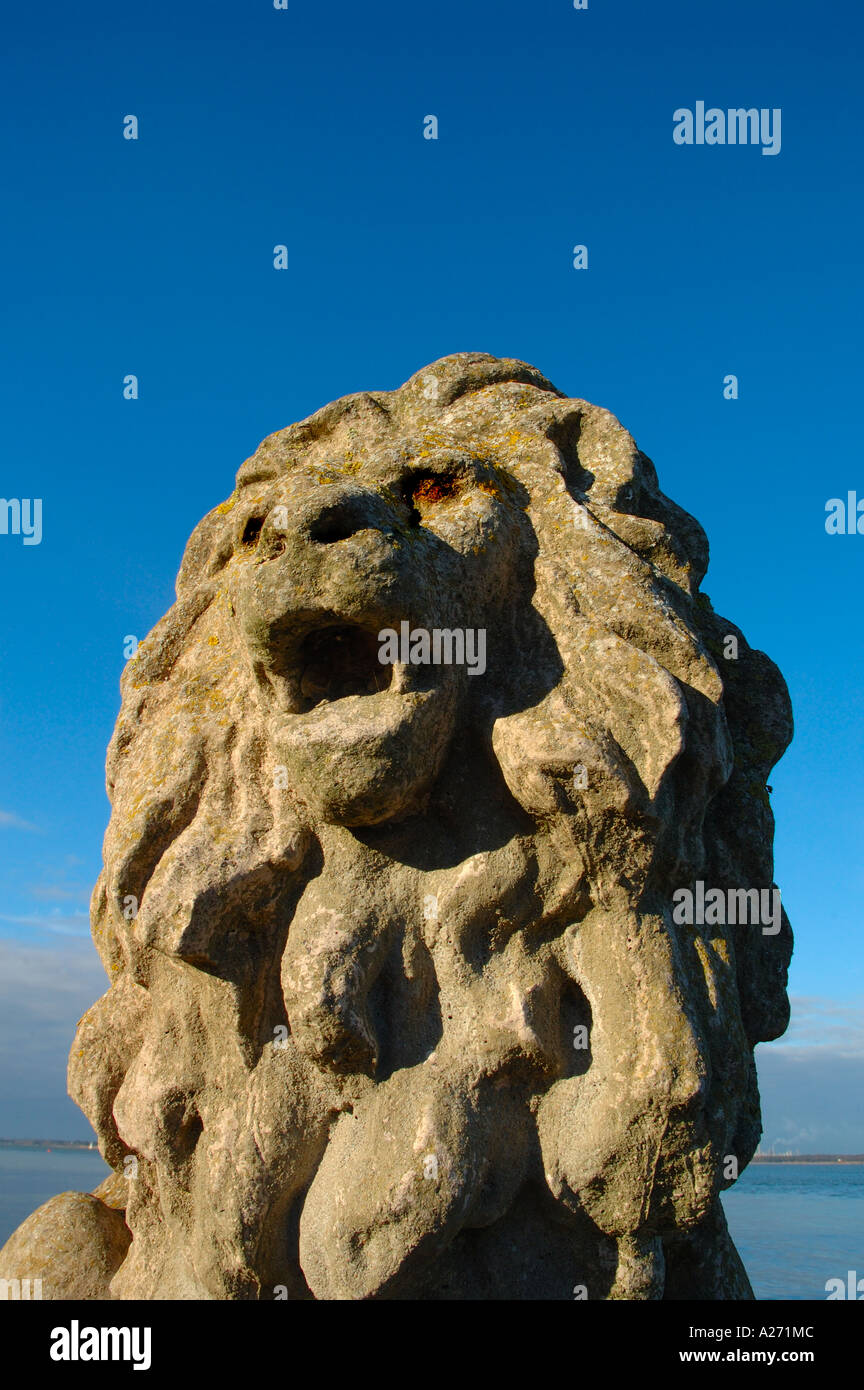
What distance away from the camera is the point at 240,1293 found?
376cm

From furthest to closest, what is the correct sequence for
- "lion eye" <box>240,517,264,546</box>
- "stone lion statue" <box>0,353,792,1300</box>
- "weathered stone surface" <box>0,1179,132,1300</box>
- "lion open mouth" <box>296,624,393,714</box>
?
"weathered stone surface" <box>0,1179,132,1300</box> → "lion eye" <box>240,517,264,546</box> → "lion open mouth" <box>296,624,393,714</box> → "stone lion statue" <box>0,353,792,1300</box>

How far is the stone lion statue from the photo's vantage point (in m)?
3.61

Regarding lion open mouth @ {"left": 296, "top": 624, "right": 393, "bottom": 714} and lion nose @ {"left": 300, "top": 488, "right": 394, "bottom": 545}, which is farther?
lion open mouth @ {"left": 296, "top": 624, "right": 393, "bottom": 714}

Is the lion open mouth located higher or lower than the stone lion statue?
higher

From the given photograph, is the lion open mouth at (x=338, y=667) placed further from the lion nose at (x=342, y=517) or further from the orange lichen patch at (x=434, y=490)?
the orange lichen patch at (x=434, y=490)

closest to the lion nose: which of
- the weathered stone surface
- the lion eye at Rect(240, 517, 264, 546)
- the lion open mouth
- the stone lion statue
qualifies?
the stone lion statue

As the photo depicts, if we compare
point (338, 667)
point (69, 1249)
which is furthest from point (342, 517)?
point (69, 1249)

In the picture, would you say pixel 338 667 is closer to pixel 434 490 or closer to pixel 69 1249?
pixel 434 490

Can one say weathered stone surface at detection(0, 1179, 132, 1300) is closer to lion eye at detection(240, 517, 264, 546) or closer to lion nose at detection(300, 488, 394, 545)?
lion eye at detection(240, 517, 264, 546)

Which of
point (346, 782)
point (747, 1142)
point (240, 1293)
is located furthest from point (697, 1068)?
point (240, 1293)

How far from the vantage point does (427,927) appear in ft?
12.4

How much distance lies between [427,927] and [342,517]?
142 centimetres

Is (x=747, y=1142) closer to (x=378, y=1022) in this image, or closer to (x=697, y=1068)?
(x=697, y=1068)

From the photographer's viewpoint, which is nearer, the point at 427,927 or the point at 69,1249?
the point at 427,927
